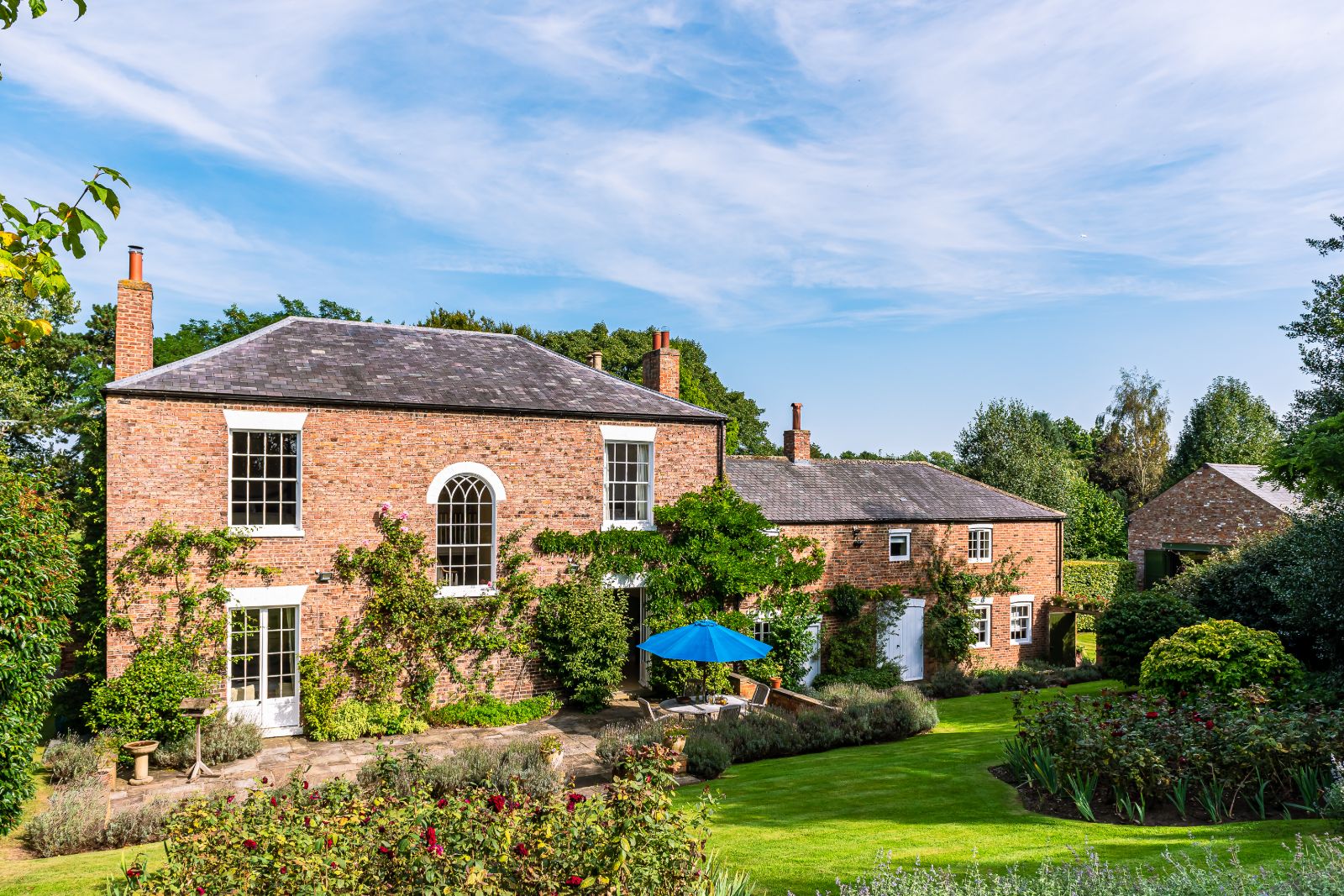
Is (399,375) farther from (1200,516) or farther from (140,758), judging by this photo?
(1200,516)

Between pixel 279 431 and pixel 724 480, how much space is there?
10428 millimetres

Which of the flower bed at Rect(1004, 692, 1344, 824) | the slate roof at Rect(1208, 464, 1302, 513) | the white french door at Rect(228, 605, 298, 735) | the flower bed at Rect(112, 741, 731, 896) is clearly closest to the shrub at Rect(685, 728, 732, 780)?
the flower bed at Rect(1004, 692, 1344, 824)

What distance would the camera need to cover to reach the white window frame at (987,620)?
80.8 ft

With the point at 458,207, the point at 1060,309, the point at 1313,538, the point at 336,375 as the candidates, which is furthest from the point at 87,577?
the point at 1060,309

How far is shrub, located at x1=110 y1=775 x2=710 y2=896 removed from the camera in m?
5.21

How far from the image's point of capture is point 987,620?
983 inches

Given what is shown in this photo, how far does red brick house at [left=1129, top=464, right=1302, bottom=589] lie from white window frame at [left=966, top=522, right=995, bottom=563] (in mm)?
8302

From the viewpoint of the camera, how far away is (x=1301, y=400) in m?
24.9

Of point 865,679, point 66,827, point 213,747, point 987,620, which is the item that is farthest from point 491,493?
point 987,620

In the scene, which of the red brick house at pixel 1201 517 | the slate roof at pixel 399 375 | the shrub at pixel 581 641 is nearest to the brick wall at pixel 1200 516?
the red brick house at pixel 1201 517

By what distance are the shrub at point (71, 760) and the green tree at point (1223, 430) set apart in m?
53.9

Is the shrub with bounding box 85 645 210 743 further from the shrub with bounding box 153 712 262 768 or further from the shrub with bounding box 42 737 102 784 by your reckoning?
the shrub with bounding box 42 737 102 784

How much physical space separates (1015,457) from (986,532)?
19.1m

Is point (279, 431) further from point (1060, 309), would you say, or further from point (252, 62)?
point (1060, 309)
